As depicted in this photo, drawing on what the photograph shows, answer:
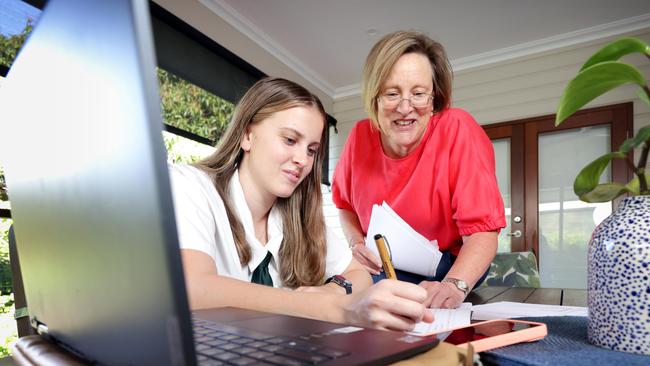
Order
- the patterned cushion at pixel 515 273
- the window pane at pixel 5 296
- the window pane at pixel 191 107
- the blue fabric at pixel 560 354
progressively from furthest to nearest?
the window pane at pixel 191 107
the patterned cushion at pixel 515 273
the window pane at pixel 5 296
the blue fabric at pixel 560 354

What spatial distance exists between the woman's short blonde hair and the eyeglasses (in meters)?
0.04

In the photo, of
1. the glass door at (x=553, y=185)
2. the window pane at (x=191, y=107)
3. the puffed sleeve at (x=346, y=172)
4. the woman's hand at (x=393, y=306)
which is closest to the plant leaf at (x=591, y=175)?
the woman's hand at (x=393, y=306)

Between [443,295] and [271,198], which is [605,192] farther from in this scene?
[271,198]

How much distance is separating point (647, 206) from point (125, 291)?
0.55 m

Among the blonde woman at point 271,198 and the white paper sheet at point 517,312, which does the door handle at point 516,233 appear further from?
the white paper sheet at point 517,312

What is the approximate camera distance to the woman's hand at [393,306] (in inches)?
21.5

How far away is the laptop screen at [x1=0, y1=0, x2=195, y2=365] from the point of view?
0.21 m

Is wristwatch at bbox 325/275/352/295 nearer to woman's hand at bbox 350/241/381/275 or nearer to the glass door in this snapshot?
woman's hand at bbox 350/241/381/275

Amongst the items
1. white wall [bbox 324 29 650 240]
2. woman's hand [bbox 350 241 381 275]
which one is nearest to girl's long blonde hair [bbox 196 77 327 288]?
woman's hand [bbox 350 241 381 275]

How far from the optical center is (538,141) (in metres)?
3.96

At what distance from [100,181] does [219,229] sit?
30.1 inches

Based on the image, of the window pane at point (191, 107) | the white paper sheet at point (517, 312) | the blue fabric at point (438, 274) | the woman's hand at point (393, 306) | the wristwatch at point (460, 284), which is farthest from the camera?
the window pane at point (191, 107)

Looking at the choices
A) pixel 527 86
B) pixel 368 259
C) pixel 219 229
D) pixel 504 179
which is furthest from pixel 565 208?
pixel 219 229

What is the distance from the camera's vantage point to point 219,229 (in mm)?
1010
